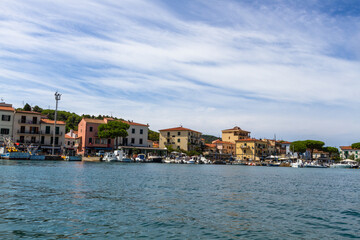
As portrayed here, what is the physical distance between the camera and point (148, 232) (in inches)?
519

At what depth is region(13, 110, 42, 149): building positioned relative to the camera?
286ft

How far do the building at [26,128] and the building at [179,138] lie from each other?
49.8m

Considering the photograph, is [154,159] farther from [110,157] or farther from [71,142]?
[71,142]

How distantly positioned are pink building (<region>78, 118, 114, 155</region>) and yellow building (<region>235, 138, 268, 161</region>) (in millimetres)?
65896

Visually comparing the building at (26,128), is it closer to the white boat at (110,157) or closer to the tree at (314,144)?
the white boat at (110,157)

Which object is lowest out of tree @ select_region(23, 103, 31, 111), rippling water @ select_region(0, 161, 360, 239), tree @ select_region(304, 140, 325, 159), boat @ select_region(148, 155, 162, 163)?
rippling water @ select_region(0, 161, 360, 239)

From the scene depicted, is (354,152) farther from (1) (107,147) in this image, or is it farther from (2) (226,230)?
(2) (226,230)

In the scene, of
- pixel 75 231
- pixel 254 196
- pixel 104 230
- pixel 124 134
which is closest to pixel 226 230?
pixel 104 230

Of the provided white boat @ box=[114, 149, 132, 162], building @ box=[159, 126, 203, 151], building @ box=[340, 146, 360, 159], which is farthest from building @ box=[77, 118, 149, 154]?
building @ box=[340, 146, 360, 159]

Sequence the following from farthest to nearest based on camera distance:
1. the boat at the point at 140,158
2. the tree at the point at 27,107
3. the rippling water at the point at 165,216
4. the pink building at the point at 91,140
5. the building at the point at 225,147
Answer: the building at the point at 225,147
the pink building at the point at 91,140
the tree at the point at 27,107
the boat at the point at 140,158
the rippling water at the point at 165,216

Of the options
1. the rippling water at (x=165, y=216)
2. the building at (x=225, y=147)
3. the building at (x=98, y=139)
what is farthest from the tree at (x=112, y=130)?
the rippling water at (x=165, y=216)

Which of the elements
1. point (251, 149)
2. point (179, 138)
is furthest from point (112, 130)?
point (251, 149)

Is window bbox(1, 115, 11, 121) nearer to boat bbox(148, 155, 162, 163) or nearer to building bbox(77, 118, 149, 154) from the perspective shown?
building bbox(77, 118, 149, 154)

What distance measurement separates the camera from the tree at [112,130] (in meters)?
94.3
